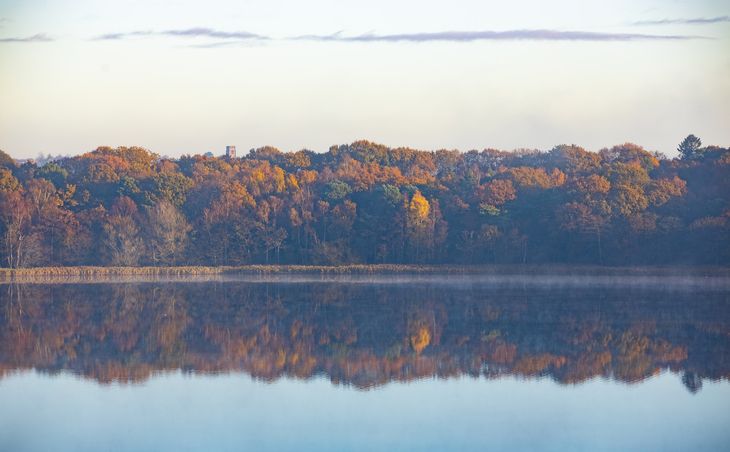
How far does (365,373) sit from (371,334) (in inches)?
249

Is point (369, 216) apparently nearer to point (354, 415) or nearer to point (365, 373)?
point (365, 373)

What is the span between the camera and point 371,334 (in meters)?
27.9

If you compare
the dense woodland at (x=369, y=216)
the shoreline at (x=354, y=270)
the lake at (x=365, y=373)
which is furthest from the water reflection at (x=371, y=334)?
the dense woodland at (x=369, y=216)

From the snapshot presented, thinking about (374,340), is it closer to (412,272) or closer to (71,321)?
(71,321)

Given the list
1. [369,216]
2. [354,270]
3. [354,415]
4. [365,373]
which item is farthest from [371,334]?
[369,216]

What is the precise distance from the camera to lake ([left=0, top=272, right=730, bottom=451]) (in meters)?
16.1

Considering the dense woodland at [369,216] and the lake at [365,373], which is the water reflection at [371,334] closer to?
the lake at [365,373]

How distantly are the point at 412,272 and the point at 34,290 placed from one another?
22436 millimetres

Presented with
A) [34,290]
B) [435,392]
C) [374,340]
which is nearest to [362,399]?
[435,392]

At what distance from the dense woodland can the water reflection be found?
54.6 ft

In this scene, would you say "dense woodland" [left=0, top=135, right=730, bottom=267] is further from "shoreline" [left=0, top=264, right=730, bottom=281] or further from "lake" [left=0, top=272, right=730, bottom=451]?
"lake" [left=0, top=272, right=730, bottom=451]

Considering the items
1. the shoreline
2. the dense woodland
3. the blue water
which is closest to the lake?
the blue water

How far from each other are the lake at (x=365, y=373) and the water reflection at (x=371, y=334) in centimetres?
8

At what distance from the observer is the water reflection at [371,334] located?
72.7 feet
